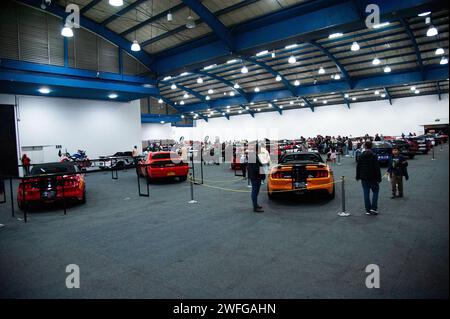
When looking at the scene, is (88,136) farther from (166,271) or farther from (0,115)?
(166,271)

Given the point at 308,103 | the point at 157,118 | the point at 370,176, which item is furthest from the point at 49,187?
the point at 308,103

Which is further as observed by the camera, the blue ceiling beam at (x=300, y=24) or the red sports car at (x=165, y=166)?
the red sports car at (x=165, y=166)

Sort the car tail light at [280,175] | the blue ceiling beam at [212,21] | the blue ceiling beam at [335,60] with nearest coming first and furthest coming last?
1. the car tail light at [280,175]
2. the blue ceiling beam at [212,21]
3. the blue ceiling beam at [335,60]

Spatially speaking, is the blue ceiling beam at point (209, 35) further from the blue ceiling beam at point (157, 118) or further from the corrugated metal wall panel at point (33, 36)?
the blue ceiling beam at point (157, 118)

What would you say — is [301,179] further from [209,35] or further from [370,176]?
[209,35]

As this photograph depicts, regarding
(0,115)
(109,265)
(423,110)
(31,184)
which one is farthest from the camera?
(423,110)

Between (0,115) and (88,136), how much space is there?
5.30 m

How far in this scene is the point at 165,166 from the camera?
39.4 feet

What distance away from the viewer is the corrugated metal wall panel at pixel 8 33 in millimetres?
14797

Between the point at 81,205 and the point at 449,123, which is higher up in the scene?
the point at 449,123

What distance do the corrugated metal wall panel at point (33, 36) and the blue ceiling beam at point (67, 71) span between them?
85cm

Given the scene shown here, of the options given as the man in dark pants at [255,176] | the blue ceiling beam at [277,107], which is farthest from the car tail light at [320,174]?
the blue ceiling beam at [277,107]

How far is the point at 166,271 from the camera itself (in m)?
3.59
